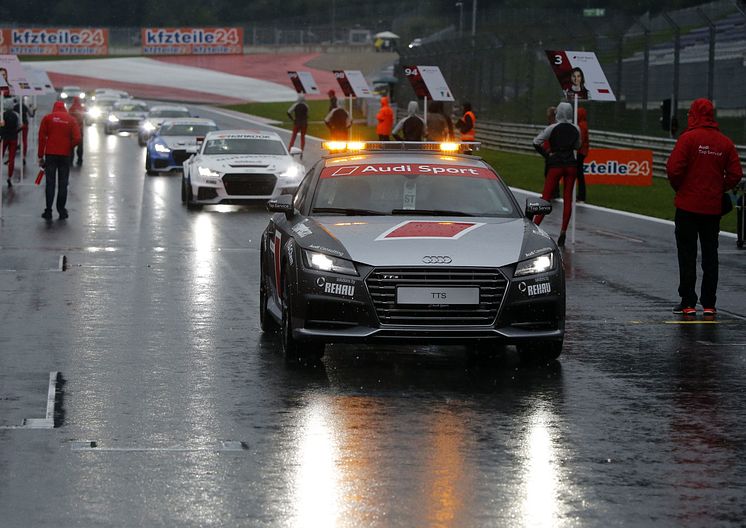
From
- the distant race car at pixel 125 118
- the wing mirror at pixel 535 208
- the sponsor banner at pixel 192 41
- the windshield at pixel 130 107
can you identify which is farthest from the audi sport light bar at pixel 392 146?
the sponsor banner at pixel 192 41

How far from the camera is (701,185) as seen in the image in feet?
42.6

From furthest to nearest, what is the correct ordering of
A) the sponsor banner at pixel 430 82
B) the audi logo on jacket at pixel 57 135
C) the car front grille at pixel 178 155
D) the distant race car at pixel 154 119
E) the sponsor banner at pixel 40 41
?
the sponsor banner at pixel 40 41
the distant race car at pixel 154 119
the car front grille at pixel 178 155
the sponsor banner at pixel 430 82
the audi logo on jacket at pixel 57 135

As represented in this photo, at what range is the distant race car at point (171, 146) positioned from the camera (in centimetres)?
3444

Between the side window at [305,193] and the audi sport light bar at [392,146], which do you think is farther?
the audi sport light bar at [392,146]

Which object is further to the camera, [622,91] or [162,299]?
[622,91]

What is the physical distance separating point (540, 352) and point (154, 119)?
38.1 metres

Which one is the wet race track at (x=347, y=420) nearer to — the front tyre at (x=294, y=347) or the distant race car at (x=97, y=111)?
the front tyre at (x=294, y=347)

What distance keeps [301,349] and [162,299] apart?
388cm

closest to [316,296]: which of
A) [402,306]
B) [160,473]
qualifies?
[402,306]

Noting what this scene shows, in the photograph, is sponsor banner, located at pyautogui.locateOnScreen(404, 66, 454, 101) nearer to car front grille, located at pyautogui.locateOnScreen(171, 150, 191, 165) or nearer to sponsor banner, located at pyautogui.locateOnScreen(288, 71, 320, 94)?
car front grille, located at pyautogui.locateOnScreen(171, 150, 191, 165)

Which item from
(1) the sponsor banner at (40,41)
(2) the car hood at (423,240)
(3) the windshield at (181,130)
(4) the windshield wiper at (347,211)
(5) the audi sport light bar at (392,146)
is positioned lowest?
(3) the windshield at (181,130)

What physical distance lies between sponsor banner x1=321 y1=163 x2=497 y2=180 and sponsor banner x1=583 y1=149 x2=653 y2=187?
11.3 m

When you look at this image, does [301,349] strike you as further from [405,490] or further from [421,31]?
[421,31]

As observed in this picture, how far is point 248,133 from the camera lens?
28.0 metres
